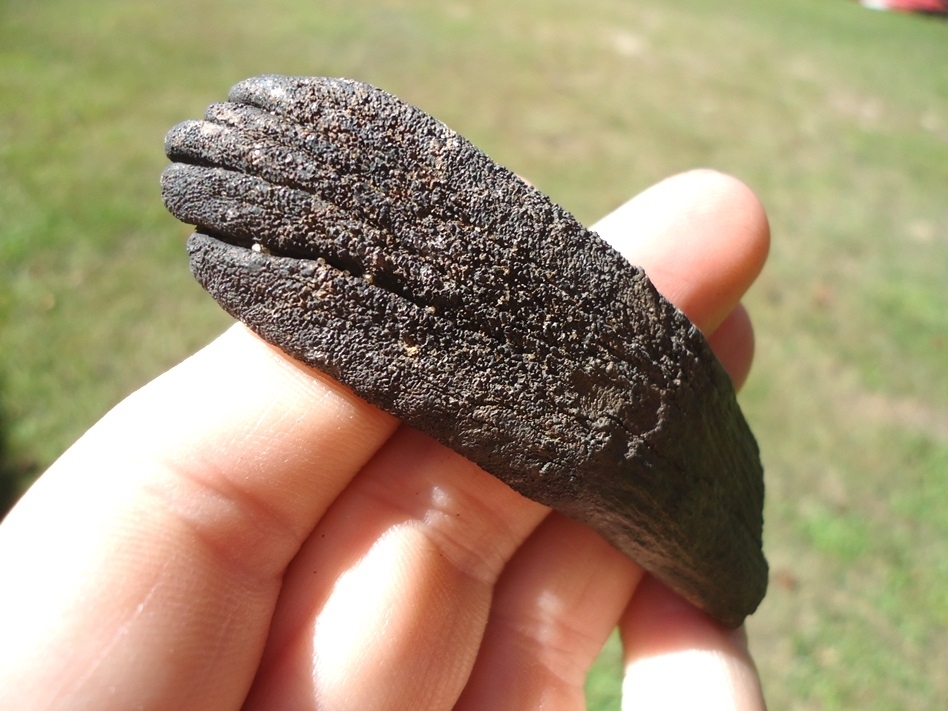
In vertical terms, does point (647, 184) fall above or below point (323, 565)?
below

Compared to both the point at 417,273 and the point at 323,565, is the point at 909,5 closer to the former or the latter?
the point at 417,273

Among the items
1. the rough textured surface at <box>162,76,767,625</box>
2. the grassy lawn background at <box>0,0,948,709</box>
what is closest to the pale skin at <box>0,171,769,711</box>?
the rough textured surface at <box>162,76,767,625</box>

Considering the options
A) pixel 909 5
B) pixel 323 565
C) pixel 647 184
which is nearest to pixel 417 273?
pixel 323 565

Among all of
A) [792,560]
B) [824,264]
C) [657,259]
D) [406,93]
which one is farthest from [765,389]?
[406,93]

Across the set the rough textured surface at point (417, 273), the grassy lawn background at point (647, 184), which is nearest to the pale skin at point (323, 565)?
the rough textured surface at point (417, 273)

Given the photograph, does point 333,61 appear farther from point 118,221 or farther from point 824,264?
point 824,264
